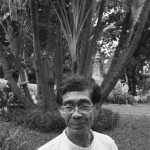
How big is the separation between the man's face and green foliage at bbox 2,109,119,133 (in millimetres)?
5155

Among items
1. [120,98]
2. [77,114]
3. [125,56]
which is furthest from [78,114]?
[120,98]

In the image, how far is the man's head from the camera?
4.94ft

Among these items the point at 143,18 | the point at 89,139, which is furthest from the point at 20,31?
the point at 89,139

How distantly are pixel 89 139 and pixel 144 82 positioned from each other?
19.2 meters

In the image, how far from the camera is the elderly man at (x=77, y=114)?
150 centimetres

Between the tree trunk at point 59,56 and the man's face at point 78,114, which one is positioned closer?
the man's face at point 78,114

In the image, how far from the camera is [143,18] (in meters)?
6.26

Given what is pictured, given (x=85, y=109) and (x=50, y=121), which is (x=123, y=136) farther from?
(x=85, y=109)

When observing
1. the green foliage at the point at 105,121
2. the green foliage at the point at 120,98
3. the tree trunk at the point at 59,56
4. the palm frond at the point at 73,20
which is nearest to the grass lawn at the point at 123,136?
the green foliage at the point at 105,121

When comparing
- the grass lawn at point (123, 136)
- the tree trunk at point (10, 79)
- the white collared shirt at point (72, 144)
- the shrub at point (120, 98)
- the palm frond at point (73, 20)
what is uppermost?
the palm frond at point (73, 20)

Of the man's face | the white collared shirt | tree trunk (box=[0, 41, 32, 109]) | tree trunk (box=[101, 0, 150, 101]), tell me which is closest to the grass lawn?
tree trunk (box=[0, 41, 32, 109])

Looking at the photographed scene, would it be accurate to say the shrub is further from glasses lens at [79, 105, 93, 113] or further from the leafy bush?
glasses lens at [79, 105, 93, 113]

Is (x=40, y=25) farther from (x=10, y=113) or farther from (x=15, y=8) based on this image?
(x=10, y=113)

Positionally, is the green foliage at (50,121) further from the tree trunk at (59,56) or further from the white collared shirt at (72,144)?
the white collared shirt at (72,144)
